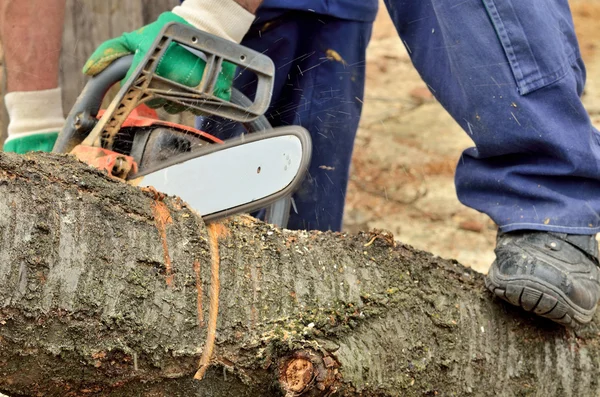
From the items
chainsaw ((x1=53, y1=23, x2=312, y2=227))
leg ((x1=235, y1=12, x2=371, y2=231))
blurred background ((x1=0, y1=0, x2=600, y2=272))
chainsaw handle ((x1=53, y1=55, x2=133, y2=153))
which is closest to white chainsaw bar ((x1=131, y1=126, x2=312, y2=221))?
chainsaw ((x1=53, y1=23, x2=312, y2=227))

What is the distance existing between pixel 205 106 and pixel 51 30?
56cm

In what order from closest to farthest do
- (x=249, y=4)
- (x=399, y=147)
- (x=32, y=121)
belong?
(x=249, y=4)
(x=32, y=121)
(x=399, y=147)

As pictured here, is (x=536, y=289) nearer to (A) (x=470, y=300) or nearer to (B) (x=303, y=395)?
(A) (x=470, y=300)

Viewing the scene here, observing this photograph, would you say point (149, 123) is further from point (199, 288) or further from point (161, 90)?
point (199, 288)

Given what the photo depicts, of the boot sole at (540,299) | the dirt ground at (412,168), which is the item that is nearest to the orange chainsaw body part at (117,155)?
the boot sole at (540,299)

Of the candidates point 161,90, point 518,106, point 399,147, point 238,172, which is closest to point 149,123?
point 161,90

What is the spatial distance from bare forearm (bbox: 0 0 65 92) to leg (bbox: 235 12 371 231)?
0.51 m

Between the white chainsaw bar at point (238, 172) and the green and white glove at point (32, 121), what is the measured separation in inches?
20.5

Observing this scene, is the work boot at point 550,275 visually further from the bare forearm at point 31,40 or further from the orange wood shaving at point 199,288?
the bare forearm at point 31,40

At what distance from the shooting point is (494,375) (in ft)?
A: 4.07

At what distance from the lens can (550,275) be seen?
1185 millimetres

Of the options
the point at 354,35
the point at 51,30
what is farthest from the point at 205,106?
the point at 354,35

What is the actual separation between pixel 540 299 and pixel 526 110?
36cm

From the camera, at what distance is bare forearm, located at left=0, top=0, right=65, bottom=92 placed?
5.16 feet
